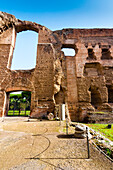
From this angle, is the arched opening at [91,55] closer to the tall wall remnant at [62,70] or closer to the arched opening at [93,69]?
the tall wall remnant at [62,70]

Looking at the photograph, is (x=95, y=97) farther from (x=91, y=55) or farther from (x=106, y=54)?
(x=106, y=54)

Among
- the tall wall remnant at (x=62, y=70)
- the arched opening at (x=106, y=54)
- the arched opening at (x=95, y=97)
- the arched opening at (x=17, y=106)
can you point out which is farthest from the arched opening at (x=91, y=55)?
the arched opening at (x=17, y=106)

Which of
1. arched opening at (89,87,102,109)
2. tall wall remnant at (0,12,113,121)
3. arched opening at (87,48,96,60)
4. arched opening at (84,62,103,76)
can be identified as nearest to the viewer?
tall wall remnant at (0,12,113,121)

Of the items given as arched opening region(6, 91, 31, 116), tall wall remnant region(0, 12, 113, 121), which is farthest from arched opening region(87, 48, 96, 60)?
arched opening region(6, 91, 31, 116)

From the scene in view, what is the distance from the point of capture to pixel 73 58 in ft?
32.5

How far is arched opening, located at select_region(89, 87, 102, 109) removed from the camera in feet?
29.2

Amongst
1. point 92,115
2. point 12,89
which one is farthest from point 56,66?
point 92,115

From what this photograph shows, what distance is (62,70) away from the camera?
9445 mm

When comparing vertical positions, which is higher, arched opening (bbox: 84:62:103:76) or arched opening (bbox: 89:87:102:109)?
arched opening (bbox: 84:62:103:76)

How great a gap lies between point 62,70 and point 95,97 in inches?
168

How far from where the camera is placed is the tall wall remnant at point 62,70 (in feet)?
26.3

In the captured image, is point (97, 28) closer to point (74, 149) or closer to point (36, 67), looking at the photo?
point (36, 67)

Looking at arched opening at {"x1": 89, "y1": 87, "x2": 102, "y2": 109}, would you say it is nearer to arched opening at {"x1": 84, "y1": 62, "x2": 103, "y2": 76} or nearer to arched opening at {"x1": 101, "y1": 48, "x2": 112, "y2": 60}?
arched opening at {"x1": 84, "y1": 62, "x2": 103, "y2": 76}

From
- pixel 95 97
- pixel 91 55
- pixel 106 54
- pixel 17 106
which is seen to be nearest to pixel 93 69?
pixel 91 55
